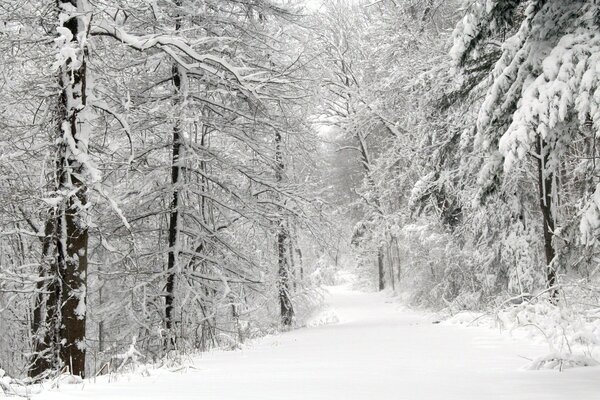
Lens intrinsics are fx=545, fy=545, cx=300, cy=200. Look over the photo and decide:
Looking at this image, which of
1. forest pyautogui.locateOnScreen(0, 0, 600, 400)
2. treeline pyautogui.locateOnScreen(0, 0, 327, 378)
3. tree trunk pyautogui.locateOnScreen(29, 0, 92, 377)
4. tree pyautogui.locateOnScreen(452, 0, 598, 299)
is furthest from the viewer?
treeline pyautogui.locateOnScreen(0, 0, 327, 378)

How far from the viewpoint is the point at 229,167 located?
30.2ft

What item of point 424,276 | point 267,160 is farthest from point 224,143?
point 424,276

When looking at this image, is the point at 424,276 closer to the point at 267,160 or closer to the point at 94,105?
the point at 267,160

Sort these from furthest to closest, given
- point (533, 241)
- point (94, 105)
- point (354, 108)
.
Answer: point (354, 108) < point (533, 241) < point (94, 105)

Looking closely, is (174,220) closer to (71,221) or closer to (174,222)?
(174,222)

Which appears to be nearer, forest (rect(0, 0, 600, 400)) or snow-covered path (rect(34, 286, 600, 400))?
snow-covered path (rect(34, 286, 600, 400))

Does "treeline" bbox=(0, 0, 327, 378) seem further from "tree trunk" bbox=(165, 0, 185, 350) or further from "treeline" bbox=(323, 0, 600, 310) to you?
"treeline" bbox=(323, 0, 600, 310)

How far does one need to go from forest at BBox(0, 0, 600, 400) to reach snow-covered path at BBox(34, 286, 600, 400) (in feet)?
1.60

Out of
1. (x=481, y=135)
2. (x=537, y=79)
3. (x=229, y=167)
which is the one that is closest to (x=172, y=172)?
(x=229, y=167)

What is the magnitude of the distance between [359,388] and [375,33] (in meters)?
17.3

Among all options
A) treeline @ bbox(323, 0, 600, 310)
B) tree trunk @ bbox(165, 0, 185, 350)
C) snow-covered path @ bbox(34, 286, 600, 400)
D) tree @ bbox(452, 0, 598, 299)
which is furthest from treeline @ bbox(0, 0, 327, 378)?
tree @ bbox(452, 0, 598, 299)

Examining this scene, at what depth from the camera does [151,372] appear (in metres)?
4.66

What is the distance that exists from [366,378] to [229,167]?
5.66 metres

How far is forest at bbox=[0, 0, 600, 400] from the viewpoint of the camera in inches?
183
